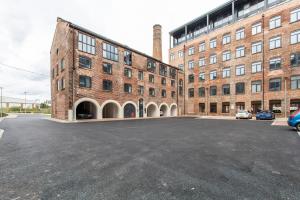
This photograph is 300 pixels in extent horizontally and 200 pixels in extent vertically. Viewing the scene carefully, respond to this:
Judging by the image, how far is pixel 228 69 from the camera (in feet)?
100

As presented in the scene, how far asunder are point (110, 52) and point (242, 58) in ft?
81.5

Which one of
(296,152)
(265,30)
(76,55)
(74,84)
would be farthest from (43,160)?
(265,30)

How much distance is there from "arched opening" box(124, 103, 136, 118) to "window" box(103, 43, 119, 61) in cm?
834

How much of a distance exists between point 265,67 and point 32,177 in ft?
109

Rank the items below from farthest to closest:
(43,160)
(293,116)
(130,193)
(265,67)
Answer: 1. (265,67)
2. (293,116)
3. (43,160)
4. (130,193)

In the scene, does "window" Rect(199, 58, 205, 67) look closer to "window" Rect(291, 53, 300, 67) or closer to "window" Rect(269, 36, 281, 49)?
"window" Rect(269, 36, 281, 49)

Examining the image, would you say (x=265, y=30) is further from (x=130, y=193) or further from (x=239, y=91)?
(x=130, y=193)

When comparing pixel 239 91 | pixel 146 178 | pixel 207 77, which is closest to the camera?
pixel 146 178

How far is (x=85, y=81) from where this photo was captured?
20.8 m

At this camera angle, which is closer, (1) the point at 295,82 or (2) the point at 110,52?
(1) the point at 295,82

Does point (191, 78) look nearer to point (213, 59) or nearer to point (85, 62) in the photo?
point (213, 59)

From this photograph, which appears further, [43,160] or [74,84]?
[74,84]

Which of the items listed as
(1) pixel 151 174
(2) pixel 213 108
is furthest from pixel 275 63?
(1) pixel 151 174

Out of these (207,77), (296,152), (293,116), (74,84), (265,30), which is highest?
(265,30)
